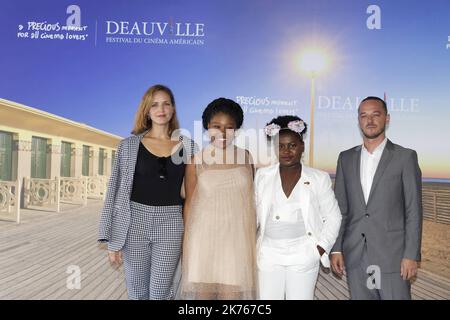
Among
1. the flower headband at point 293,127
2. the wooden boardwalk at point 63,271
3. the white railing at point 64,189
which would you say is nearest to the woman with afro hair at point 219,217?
the flower headband at point 293,127

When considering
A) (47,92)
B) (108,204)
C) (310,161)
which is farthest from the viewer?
(47,92)

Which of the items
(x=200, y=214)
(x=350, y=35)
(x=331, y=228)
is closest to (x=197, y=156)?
(x=200, y=214)

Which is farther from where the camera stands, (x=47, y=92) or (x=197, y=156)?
(x=47, y=92)

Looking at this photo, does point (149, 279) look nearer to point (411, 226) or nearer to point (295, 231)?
point (295, 231)

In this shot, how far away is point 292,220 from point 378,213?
53 cm

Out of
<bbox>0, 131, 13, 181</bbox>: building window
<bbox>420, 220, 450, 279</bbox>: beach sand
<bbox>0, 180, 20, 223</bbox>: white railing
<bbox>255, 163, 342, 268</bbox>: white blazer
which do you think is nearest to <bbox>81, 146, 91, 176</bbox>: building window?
<bbox>0, 131, 13, 181</bbox>: building window

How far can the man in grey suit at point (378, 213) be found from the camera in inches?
86.3

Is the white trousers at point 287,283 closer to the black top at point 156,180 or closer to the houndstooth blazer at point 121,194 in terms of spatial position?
the black top at point 156,180

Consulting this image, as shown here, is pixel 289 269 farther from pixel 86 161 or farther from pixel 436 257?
pixel 436 257

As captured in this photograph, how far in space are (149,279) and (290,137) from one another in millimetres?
1127

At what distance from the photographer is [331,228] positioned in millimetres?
2176

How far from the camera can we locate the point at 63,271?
3752 mm

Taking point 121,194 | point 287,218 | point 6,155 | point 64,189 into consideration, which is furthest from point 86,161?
point 287,218

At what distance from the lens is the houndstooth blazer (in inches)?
86.7
